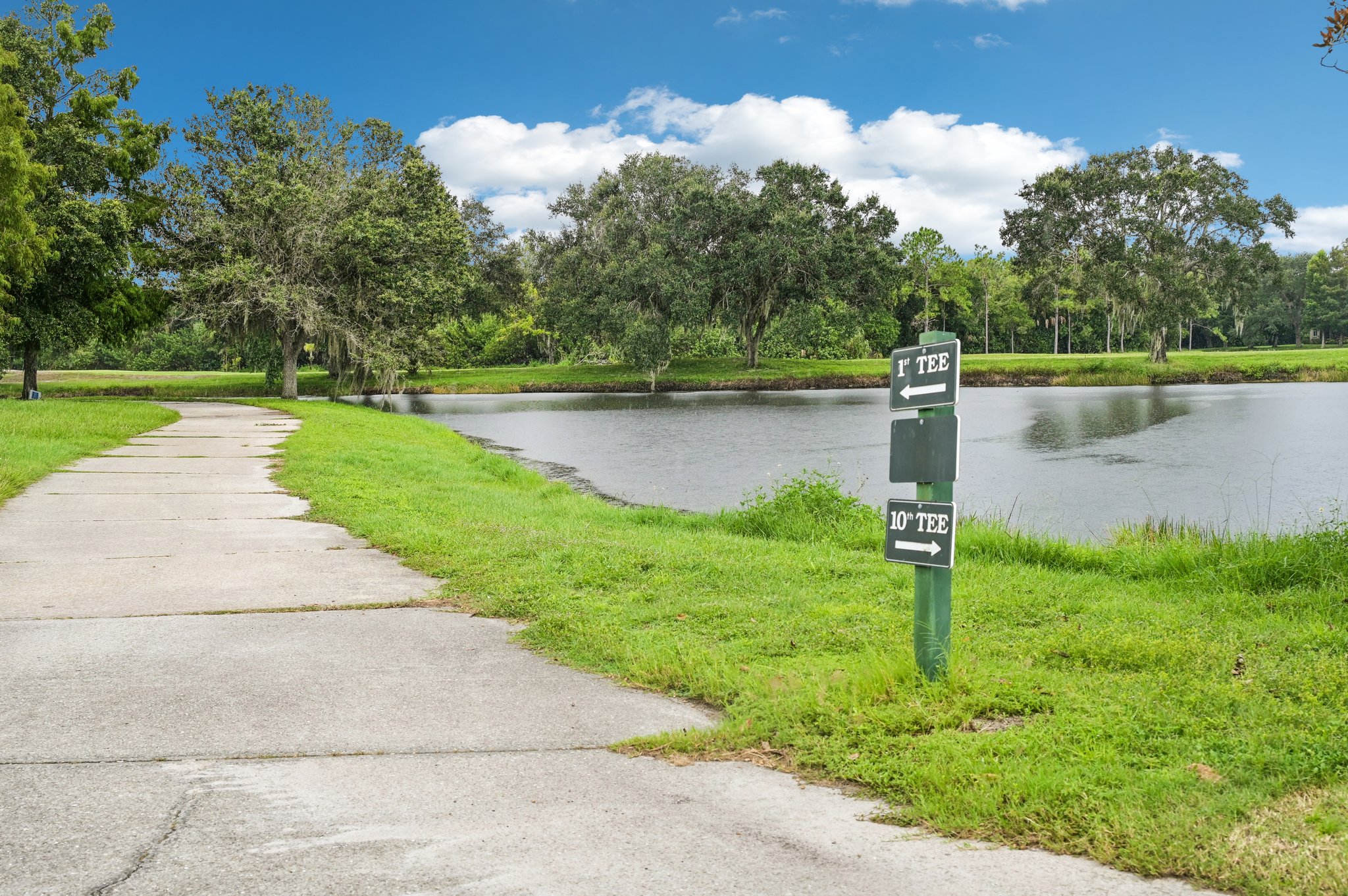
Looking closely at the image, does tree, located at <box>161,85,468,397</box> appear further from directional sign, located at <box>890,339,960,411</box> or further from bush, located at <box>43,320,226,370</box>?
bush, located at <box>43,320,226,370</box>

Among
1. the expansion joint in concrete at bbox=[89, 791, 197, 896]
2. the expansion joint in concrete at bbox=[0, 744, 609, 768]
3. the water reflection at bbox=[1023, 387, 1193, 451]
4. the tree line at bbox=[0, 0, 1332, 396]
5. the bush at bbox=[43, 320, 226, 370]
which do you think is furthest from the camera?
the bush at bbox=[43, 320, 226, 370]

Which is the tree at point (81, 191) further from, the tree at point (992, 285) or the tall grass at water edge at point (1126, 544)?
the tree at point (992, 285)

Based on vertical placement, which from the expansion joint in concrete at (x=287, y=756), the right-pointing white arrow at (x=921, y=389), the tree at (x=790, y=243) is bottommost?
the expansion joint in concrete at (x=287, y=756)

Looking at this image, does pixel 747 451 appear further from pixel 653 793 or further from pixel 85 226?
pixel 85 226

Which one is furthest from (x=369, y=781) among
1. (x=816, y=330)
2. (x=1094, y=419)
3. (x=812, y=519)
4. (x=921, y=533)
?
(x=816, y=330)

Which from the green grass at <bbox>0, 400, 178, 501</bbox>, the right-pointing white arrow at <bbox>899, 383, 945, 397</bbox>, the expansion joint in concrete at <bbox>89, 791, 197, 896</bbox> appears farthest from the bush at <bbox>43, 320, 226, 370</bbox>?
the right-pointing white arrow at <bbox>899, 383, 945, 397</bbox>

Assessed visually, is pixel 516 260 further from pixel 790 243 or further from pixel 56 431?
pixel 56 431

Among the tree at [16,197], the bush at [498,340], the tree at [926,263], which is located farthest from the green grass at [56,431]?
the tree at [926,263]

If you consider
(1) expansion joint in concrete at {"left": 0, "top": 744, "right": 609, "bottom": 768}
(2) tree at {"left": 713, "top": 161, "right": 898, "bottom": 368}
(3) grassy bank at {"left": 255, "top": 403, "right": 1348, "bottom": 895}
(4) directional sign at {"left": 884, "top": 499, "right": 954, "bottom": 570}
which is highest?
(2) tree at {"left": 713, "top": 161, "right": 898, "bottom": 368}

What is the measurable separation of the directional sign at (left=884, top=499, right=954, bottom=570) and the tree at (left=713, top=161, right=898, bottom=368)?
5241cm

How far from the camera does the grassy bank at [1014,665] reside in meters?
3.30

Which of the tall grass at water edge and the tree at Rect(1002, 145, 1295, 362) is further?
the tree at Rect(1002, 145, 1295, 362)

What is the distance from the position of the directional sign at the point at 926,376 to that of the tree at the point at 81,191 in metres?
31.8

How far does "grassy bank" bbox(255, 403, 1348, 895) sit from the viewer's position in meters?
3.30
